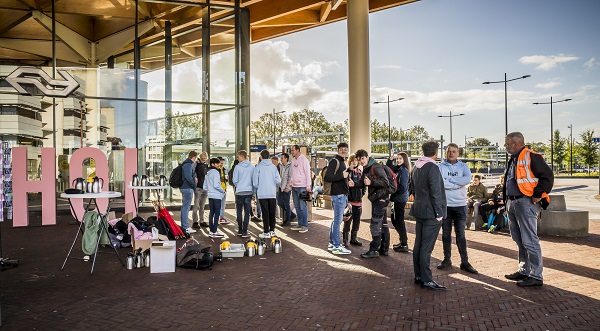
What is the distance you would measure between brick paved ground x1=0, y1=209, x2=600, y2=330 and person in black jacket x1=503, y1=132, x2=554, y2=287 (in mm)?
321

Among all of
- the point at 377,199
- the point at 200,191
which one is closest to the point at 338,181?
the point at 377,199

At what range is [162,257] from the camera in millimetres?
6715

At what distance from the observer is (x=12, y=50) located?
1538 centimetres

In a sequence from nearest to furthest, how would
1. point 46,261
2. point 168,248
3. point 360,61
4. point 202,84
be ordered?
1. point 168,248
2. point 46,261
3. point 360,61
4. point 202,84

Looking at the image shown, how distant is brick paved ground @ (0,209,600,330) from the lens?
14.8 feet

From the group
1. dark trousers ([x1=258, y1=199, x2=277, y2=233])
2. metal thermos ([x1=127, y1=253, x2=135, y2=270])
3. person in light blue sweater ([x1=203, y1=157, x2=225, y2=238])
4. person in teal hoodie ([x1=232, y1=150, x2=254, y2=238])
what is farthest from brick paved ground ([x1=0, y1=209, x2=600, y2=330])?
person in light blue sweater ([x1=203, y1=157, x2=225, y2=238])

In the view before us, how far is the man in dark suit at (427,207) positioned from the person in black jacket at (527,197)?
1.06m

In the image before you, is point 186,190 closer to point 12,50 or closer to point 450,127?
point 12,50

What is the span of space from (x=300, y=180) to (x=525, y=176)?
19.6ft

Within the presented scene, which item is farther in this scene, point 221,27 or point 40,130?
point 221,27

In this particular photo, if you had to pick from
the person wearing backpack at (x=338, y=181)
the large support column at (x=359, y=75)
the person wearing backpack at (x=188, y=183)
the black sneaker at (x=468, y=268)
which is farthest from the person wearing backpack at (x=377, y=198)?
the large support column at (x=359, y=75)

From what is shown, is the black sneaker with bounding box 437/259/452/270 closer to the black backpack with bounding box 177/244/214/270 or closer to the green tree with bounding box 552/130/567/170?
→ the black backpack with bounding box 177/244/214/270

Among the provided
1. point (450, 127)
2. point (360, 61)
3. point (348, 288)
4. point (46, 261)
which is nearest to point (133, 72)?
point (360, 61)

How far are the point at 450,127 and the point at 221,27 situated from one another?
43.1 m
